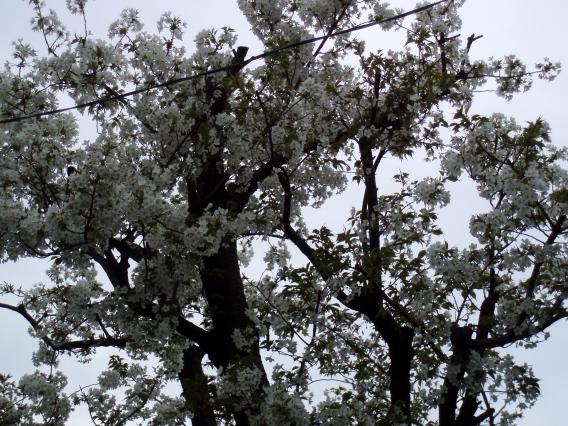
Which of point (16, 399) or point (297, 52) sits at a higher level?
point (297, 52)

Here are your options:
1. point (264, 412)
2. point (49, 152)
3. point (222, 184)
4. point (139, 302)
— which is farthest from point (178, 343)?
point (49, 152)

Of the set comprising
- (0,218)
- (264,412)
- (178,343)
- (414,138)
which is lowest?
(264,412)

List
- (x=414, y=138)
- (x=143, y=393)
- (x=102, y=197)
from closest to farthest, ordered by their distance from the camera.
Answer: (x=102, y=197)
(x=414, y=138)
(x=143, y=393)

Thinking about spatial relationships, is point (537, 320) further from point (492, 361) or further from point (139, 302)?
point (139, 302)

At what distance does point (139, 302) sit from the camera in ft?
23.9

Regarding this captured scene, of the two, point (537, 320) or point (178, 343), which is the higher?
point (178, 343)

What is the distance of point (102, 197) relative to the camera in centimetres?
623

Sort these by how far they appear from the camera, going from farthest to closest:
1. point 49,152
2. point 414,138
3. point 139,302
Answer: point 414,138 → point 139,302 → point 49,152

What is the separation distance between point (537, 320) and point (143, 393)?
6.41m

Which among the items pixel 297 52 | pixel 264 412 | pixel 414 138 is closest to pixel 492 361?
pixel 264 412

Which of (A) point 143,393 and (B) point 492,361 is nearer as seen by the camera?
(B) point 492,361

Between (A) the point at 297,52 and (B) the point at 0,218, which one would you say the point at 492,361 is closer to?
(A) the point at 297,52

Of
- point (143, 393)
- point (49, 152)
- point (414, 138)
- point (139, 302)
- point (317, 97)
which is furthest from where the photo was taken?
point (143, 393)

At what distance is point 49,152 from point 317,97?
3.36 meters
